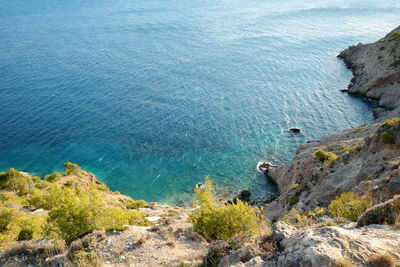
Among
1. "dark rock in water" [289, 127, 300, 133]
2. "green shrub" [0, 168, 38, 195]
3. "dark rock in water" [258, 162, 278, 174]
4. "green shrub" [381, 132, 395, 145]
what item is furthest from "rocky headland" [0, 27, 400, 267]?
"dark rock in water" [289, 127, 300, 133]

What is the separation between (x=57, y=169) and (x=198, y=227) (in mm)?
60411

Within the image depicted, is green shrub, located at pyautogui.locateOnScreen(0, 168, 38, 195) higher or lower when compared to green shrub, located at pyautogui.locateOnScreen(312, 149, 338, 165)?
lower

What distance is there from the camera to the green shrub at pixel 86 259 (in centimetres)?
1844

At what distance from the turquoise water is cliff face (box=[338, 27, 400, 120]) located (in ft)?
12.9

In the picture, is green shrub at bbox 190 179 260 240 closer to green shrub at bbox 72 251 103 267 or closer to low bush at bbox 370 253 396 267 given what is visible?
green shrub at bbox 72 251 103 267

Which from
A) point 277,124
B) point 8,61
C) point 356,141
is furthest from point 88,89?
point 356,141

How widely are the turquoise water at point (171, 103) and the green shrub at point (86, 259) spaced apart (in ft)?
138

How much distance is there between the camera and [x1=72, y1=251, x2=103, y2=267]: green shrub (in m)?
18.4

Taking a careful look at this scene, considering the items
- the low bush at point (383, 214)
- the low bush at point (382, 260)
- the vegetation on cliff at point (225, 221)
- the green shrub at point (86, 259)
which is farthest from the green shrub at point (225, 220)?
the low bush at point (382, 260)

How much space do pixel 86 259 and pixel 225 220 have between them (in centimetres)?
942

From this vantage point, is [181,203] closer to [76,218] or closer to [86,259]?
[76,218]

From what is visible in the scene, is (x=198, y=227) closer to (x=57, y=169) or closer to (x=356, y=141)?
(x=356, y=141)

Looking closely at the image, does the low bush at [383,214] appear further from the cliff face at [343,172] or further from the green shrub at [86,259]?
the green shrub at [86,259]

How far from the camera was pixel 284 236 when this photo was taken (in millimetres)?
15453
